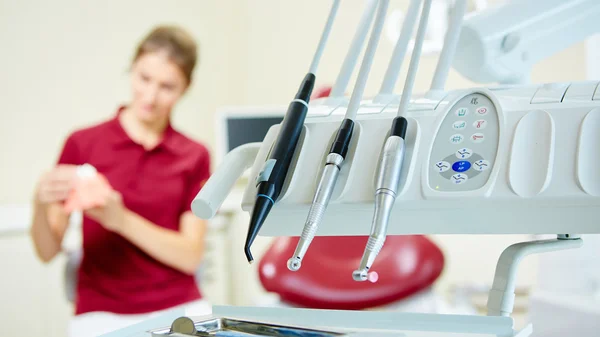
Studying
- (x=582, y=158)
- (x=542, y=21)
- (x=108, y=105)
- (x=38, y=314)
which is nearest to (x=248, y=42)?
(x=108, y=105)

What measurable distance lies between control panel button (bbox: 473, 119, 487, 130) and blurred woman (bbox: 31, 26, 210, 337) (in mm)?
1242

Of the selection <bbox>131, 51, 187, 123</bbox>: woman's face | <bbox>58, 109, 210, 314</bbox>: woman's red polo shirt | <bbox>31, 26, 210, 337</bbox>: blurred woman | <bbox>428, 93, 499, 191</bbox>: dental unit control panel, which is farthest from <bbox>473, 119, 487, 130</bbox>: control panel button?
<bbox>131, 51, 187, 123</bbox>: woman's face

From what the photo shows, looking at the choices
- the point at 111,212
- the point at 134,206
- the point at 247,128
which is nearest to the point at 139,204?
the point at 134,206

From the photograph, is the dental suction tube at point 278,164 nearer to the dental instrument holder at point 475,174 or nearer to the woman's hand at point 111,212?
the dental instrument holder at point 475,174

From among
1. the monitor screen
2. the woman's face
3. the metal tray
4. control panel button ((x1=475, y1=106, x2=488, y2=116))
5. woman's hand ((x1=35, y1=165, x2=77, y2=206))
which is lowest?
the metal tray

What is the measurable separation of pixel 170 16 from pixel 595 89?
221 cm

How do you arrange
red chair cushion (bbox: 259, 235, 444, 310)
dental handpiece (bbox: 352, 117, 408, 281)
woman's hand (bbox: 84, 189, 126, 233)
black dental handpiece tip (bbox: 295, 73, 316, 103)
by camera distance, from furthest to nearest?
woman's hand (bbox: 84, 189, 126, 233) → red chair cushion (bbox: 259, 235, 444, 310) → black dental handpiece tip (bbox: 295, 73, 316, 103) → dental handpiece (bbox: 352, 117, 408, 281)

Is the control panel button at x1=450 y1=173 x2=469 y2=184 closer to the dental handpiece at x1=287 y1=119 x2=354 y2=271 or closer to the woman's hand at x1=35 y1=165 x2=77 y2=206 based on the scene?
the dental handpiece at x1=287 y1=119 x2=354 y2=271

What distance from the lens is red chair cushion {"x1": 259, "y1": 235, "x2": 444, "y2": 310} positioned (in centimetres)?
101

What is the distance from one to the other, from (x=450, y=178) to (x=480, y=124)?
0.13ft

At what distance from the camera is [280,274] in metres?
1.03

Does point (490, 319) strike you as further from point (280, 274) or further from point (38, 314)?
point (38, 314)

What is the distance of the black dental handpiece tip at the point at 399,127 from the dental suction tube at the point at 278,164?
6 centimetres

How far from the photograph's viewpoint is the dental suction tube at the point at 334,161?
0.31 meters
